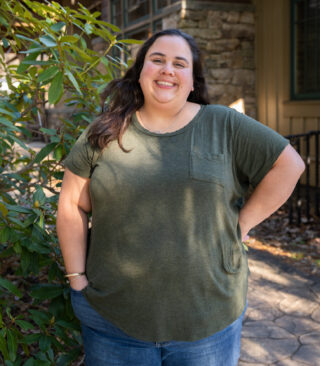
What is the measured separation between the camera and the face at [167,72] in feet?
5.25

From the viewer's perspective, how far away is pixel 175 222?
150 centimetres

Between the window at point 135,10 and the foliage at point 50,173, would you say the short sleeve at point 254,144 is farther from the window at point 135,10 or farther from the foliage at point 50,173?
the window at point 135,10

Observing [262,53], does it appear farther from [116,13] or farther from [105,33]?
[105,33]

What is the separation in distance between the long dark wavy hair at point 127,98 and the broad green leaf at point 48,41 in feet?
0.88

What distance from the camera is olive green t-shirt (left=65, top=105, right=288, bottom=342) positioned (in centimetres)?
151

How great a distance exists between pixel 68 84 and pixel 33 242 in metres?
0.77

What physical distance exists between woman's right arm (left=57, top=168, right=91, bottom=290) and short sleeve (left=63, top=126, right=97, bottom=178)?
0.05 metres

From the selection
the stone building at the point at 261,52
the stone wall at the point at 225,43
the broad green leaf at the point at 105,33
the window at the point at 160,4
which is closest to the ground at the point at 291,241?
the stone building at the point at 261,52

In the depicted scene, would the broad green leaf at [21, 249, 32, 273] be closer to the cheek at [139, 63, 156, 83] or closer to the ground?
the cheek at [139, 63, 156, 83]

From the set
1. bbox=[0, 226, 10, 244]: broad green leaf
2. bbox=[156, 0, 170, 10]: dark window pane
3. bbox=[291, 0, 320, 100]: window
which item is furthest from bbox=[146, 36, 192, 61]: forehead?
bbox=[156, 0, 170, 10]: dark window pane

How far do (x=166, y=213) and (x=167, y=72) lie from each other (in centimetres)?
47

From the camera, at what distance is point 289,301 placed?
3.77 m

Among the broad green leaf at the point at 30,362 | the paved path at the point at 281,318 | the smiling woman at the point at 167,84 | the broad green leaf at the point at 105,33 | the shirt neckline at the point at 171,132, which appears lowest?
the paved path at the point at 281,318

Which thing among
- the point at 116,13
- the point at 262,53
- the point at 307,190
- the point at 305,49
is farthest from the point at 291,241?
the point at 116,13
